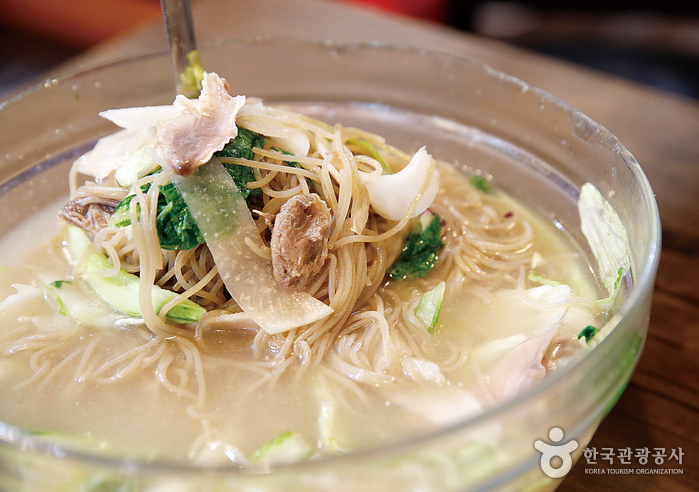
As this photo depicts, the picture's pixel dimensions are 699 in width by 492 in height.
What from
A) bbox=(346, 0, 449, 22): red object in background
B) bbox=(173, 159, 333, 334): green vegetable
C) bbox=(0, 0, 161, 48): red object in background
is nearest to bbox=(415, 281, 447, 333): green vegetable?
bbox=(173, 159, 333, 334): green vegetable

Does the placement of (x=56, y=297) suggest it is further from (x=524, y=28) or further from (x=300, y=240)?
(x=524, y=28)

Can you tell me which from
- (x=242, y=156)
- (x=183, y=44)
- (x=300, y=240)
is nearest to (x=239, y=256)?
(x=300, y=240)

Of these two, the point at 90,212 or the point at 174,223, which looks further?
the point at 90,212

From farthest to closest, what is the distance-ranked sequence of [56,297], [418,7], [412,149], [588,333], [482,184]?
[418,7]
[412,149]
[482,184]
[56,297]
[588,333]

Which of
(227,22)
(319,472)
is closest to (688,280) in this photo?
(319,472)

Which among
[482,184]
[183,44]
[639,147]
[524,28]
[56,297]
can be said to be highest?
[183,44]

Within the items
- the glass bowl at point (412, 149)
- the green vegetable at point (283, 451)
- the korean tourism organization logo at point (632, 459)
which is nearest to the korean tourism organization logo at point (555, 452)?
the glass bowl at point (412, 149)

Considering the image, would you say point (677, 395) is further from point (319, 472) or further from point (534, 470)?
point (319, 472)
